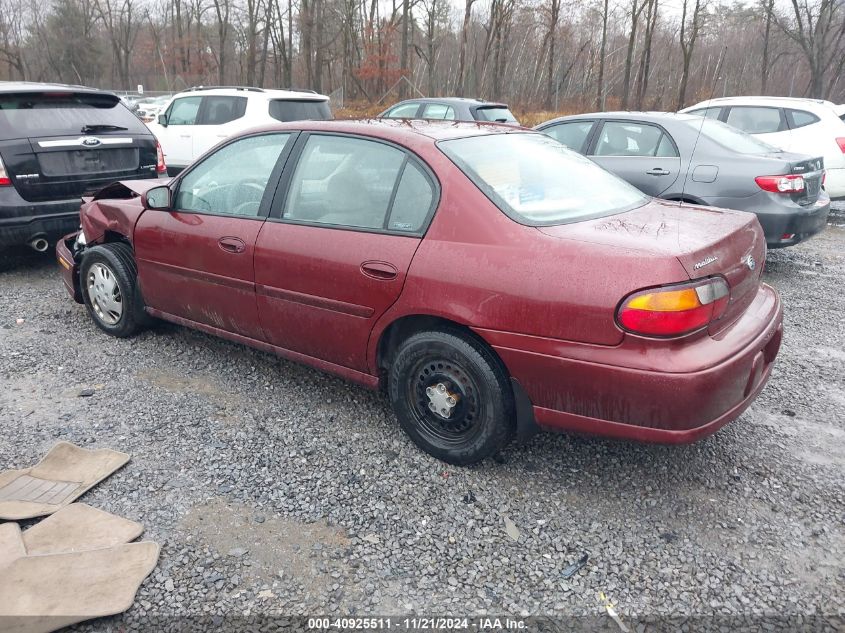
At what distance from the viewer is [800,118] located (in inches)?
340

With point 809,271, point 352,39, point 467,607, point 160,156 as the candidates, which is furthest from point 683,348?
point 352,39

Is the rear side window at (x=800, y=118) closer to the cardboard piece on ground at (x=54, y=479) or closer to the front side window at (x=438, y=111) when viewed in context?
the front side window at (x=438, y=111)

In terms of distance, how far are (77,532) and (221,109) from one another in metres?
8.85

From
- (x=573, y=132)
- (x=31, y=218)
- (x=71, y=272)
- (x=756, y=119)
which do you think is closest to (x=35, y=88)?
(x=31, y=218)

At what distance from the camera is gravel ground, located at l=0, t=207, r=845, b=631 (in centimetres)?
231

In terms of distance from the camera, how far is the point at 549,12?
28531 mm

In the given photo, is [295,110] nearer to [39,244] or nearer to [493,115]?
[493,115]

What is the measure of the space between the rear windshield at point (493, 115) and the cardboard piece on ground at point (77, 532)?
888 cm

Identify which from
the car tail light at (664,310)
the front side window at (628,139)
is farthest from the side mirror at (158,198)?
the front side window at (628,139)

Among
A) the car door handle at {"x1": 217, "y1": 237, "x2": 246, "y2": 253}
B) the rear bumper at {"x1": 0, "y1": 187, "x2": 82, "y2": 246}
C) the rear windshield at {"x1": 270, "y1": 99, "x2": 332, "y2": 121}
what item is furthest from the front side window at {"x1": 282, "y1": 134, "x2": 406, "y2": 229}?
the rear windshield at {"x1": 270, "y1": 99, "x2": 332, "y2": 121}

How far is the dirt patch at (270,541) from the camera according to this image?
95.3 inches

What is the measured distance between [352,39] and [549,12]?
10.9m

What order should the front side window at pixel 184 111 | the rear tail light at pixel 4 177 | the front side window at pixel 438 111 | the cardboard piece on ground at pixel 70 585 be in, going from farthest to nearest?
the front side window at pixel 438 111 < the front side window at pixel 184 111 < the rear tail light at pixel 4 177 < the cardboard piece on ground at pixel 70 585

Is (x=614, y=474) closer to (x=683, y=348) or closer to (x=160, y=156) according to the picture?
(x=683, y=348)
